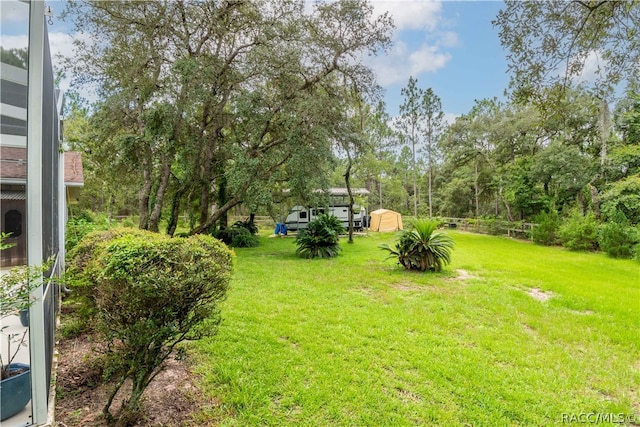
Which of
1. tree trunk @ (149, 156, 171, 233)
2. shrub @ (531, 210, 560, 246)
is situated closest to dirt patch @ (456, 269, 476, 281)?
shrub @ (531, 210, 560, 246)

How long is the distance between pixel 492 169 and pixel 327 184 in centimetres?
1414

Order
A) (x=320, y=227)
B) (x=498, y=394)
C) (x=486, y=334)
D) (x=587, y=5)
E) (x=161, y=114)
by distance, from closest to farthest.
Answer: (x=498, y=394), (x=587, y=5), (x=486, y=334), (x=161, y=114), (x=320, y=227)

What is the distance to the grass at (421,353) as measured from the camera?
7.73 feet

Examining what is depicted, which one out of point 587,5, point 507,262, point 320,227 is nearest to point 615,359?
point 587,5

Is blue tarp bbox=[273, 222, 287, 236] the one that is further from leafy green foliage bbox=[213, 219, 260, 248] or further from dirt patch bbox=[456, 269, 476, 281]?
dirt patch bbox=[456, 269, 476, 281]

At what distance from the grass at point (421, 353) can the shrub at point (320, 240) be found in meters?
3.36

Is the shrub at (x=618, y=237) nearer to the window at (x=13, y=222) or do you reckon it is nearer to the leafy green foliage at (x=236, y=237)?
the leafy green foliage at (x=236, y=237)

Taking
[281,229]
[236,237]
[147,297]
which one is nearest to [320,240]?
[236,237]

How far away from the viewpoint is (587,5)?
9.60 feet

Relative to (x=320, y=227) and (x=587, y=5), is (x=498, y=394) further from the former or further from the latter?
(x=320, y=227)

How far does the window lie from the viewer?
5.64 ft

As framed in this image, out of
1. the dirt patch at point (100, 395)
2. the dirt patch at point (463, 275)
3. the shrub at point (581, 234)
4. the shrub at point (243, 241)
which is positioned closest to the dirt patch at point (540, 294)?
the dirt patch at point (463, 275)

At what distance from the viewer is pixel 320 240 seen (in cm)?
987

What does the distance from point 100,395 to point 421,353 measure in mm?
2918
